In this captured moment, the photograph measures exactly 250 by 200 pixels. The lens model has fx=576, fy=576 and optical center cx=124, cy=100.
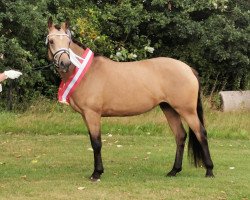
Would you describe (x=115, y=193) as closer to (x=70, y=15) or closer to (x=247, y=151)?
(x=247, y=151)

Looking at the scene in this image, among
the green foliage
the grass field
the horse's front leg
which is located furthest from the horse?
the green foliage

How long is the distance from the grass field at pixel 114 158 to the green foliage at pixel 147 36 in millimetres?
1582

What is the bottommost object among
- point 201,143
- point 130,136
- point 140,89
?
point 130,136

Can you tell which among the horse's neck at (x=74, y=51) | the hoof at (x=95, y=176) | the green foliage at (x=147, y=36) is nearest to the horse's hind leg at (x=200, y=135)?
the hoof at (x=95, y=176)

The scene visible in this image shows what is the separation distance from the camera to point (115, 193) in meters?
7.46

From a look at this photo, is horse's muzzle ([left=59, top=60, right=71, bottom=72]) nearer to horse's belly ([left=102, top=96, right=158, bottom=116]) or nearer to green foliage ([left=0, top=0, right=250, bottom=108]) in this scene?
horse's belly ([left=102, top=96, right=158, bottom=116])

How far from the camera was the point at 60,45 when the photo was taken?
A: 790 cm

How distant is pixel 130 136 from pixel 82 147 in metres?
1.61

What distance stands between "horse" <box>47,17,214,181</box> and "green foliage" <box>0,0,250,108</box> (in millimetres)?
6519

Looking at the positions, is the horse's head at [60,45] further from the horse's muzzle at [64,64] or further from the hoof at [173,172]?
the hoof at [173,172]

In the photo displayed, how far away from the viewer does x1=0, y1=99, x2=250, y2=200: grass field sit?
7.60m

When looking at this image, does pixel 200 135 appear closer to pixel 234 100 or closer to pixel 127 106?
pixel 127 106

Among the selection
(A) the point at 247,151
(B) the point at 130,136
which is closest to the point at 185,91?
(A) the point at 247,151

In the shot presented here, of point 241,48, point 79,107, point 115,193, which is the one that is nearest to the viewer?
point 115,193
